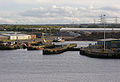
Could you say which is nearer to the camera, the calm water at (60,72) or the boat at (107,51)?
the calm water at (60,72)

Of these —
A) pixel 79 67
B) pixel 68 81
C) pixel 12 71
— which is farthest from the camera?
pixel 79 67

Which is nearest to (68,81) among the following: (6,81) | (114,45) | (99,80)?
(99,80)

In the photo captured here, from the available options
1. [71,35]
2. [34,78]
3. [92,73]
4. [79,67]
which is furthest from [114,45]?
[71,35]

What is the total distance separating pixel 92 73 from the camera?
32812 millimetres

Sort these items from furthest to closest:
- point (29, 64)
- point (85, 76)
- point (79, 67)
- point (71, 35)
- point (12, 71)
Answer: point (71, 35)
point (29, 64)
point (79, 67)
point (12, 71)
point (85, 76)

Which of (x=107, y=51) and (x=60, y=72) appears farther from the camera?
(x=107, y=51)

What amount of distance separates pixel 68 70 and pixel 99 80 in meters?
5.66

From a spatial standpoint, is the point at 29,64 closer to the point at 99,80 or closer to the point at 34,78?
the point at 34,78

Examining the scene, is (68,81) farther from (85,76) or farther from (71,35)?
(71,35)

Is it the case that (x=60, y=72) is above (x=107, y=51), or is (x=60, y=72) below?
below

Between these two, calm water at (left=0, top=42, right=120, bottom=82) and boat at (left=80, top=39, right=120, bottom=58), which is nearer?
calm water at (left=0, top=42, right=120, bottom=82)

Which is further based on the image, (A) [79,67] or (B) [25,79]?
(A) [79,67]

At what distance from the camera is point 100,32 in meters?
125

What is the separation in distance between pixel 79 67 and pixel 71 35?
87.7 meters
